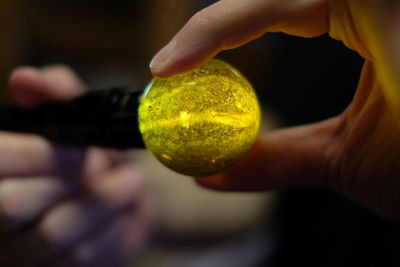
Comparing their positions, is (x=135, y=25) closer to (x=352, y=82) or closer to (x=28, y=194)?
(x=352, y=82)

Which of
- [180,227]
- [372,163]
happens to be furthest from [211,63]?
[180,227]

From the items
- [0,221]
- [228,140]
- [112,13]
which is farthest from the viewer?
[112,13]

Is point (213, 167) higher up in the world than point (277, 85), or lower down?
higher up

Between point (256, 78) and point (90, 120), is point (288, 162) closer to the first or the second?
point (90, 120)

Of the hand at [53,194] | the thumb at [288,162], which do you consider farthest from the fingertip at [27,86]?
the thumb at [288,162]

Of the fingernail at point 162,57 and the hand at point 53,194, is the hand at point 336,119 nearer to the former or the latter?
the fingernail at point 162,57

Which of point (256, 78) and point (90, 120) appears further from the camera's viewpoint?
point (256, 78)

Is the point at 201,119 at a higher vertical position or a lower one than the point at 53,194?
higher

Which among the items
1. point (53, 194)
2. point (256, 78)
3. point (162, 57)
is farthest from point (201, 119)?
point (256, 78)
